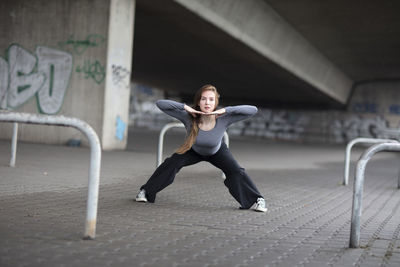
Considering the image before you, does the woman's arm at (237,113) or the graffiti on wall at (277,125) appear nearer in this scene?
the woman's arm at (237,113)

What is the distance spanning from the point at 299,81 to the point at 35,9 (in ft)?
41.4

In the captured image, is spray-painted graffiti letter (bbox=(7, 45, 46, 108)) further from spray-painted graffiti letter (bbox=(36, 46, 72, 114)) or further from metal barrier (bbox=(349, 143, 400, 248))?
metal barrier (bbox=(349, 143, 400, 248))

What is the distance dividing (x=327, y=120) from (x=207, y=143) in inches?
1100

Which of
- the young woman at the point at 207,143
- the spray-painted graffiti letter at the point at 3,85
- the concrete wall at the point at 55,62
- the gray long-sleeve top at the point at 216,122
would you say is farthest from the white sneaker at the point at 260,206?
the spray-painted graffiti letter at the point at 3,85

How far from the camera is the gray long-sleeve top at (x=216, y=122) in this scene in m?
5.47

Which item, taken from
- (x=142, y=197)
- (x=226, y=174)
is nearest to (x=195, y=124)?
(x=226, y=174)

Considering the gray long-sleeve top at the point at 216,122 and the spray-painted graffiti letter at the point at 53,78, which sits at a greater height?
the spray-painted graffiti letter at the point at 53,78

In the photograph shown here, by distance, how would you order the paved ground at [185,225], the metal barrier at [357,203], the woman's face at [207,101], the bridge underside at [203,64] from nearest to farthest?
the paved ground at [185,225] → the metal barrier at [357,203] → the woman's face at [207,101] → the bridge underside at [203,64]

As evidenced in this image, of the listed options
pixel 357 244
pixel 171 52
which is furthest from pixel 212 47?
pixel 357 244

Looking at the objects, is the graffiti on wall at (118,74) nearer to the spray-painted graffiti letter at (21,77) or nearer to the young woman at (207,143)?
the spray-painted graffiti letter at (21,77)

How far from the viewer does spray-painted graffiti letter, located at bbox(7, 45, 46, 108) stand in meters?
14.0

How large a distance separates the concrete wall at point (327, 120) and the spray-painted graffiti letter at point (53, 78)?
2004cm

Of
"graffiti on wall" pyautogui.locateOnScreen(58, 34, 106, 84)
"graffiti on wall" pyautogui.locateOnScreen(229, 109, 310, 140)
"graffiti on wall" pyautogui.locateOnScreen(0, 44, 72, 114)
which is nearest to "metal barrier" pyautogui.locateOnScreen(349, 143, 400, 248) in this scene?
"graffiti on wall" pyautogui.locateOnScreen(58, 34, 106, 84)

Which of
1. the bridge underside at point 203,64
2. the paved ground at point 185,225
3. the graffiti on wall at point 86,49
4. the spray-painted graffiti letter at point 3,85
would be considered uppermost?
the bridge underside at point 203,64
